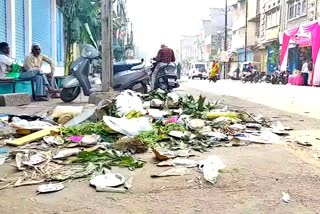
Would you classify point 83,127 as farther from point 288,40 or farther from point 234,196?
point 288,40

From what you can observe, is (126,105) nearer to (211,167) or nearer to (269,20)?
(211,167)

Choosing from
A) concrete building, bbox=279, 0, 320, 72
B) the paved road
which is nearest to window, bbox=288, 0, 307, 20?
concrete building, bbox=279, 0, 320, 72

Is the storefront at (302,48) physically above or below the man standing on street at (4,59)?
above

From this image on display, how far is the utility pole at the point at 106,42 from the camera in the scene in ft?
25.5

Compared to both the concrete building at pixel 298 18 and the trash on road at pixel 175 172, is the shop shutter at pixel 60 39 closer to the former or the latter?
the trash on road at pixel 175 172

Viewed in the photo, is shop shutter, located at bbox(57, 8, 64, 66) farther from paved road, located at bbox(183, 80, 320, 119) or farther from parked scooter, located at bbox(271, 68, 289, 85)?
parked scooter, located at bbox(271, 68, 289, 85)

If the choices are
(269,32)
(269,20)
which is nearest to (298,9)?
(269,32)

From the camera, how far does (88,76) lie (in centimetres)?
899

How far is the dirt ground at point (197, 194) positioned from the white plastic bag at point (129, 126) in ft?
2.85

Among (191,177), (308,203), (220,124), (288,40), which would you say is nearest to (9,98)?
(220,124)

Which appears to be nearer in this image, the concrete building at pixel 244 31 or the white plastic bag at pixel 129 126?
the white plastic bag at pixel 129 126

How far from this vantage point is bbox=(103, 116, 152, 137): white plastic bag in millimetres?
4082

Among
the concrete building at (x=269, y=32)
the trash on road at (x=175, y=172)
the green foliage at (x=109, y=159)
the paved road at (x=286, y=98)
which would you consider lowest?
the paved road at (x=286, y=98)

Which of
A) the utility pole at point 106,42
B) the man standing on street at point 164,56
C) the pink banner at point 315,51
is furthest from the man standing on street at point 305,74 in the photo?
the utility pole at point 106,42
